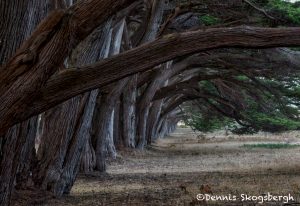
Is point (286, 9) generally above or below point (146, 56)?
above

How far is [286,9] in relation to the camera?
42.0ft

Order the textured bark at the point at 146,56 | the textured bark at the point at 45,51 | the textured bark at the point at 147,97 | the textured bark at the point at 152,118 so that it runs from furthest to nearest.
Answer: the textured bark at the point at 152,118
the textured bark at the point at 147,97
the textured bark at the point at 146,56
the textured bark at the point at 45,51

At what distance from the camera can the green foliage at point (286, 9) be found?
12641 millimetres

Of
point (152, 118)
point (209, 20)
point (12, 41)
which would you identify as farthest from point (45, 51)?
point (152, 118)

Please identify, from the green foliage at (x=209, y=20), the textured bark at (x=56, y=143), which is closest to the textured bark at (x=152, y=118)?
the green foliage at (x=209, y=20)

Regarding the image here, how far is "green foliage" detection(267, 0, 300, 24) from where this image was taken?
41.5 ft

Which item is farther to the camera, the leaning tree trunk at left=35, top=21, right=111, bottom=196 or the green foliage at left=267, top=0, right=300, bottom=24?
the green foliage at left=267, top=0, right=300, bottom=24

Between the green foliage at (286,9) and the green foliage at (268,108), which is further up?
the green foliage at (286,9)

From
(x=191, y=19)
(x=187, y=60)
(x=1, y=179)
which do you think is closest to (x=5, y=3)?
(x=1, y=179)

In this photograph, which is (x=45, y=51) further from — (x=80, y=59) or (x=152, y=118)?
(x=152, y=118)

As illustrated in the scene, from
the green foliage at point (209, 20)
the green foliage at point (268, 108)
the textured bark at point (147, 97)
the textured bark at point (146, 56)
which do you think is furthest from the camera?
the textured bark at point (147, 97)

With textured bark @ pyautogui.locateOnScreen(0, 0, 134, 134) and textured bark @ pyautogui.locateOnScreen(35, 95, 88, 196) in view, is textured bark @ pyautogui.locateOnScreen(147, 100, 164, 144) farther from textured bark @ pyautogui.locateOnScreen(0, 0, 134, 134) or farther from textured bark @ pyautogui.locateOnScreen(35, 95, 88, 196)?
textured bark @ pyautogui.locateOnScreen(0, 0, 134, 134)

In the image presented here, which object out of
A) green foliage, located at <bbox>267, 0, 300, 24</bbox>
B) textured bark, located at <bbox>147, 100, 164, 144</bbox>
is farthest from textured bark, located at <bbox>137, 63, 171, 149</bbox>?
green foliage, located at <bbox>267, 0, 300, 24</bbox>

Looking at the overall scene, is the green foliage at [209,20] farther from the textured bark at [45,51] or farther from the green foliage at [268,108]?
the textured bark at [45,51]
